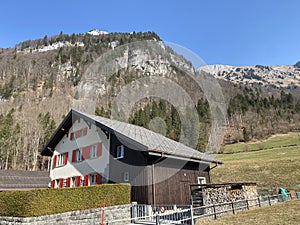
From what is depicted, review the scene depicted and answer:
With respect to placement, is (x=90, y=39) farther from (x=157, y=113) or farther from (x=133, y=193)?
(x=133, y=193)

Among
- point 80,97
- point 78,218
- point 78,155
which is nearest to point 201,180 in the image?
point 78,218

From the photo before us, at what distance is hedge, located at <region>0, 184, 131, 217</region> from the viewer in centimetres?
1076

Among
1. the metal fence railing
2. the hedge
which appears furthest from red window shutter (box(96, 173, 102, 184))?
the metal fence railing

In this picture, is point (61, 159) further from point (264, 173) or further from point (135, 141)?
point (264, 173)

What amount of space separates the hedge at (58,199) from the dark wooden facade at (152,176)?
50.2 inches

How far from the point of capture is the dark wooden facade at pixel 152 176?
46.5ft

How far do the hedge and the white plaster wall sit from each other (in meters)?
3.70

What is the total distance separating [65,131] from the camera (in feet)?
73.6

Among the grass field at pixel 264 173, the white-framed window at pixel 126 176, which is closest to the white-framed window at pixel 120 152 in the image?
the white-framed window at pixel 126 176

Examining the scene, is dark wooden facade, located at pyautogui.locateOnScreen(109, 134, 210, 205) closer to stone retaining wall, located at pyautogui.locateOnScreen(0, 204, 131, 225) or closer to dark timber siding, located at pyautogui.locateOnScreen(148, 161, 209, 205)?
dark timber siding, located at pyautogui.locateOnScreen(148, 161, 209, 205)

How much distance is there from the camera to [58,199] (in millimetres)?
11547

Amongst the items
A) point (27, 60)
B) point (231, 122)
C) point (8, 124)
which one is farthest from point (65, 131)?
point (27, 60)

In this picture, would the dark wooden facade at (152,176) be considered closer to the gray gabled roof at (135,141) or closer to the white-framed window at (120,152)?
the white-framed window at (120,152)

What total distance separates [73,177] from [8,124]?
32879 millimetres
